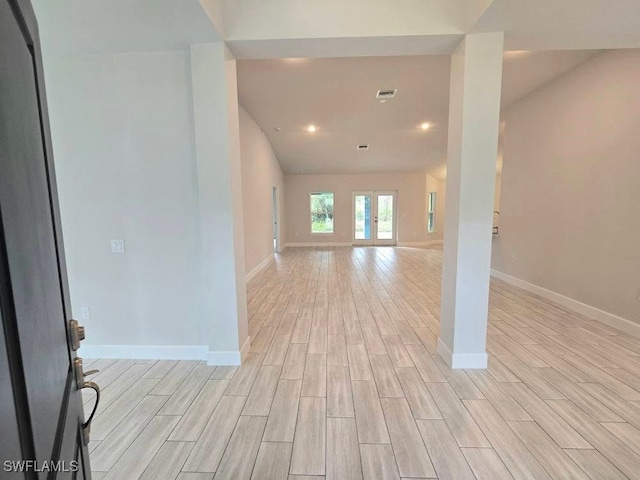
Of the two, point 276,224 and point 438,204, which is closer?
point 276,224

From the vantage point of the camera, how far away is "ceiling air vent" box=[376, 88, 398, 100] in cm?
445

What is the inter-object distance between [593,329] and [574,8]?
3.03m

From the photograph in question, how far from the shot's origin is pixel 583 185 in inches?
136

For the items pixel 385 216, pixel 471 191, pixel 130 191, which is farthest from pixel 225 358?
pixel 385 216

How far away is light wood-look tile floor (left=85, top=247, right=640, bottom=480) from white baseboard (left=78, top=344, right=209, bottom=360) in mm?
73

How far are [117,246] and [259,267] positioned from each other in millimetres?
3772

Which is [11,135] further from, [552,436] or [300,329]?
[300,329]

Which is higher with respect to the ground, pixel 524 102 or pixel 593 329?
pixel 524 102

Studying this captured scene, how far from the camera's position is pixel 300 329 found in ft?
10.3

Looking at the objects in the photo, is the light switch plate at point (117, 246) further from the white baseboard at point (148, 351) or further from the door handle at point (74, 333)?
the door handle at point (74, 333)

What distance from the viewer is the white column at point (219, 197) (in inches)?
88.4

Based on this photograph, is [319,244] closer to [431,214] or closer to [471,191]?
[431,214]

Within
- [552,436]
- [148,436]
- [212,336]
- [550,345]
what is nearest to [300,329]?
[212,336]

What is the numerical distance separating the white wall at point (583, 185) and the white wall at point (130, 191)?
4344 mm
